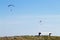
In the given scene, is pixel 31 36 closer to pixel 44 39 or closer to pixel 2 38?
pixel 44 39

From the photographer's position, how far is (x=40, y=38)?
104 m

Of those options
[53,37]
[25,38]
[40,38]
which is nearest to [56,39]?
[53,37]

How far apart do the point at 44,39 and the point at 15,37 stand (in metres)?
15.8

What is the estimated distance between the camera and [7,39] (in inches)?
3981

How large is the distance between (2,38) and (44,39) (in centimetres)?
2272

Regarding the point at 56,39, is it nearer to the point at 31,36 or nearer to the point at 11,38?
the point at 31,36

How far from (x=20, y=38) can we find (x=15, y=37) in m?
2.84

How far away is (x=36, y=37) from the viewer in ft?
344

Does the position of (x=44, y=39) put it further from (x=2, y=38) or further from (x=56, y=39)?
(x=2, y=38)

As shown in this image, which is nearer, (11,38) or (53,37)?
(11,38)

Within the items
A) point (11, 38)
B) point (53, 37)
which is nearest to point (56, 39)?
point (53, 37)

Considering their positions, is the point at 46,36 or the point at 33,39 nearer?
the point at 33,39

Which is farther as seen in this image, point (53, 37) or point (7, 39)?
point (53, 37)

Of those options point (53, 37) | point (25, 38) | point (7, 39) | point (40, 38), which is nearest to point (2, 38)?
point (7, 39)
